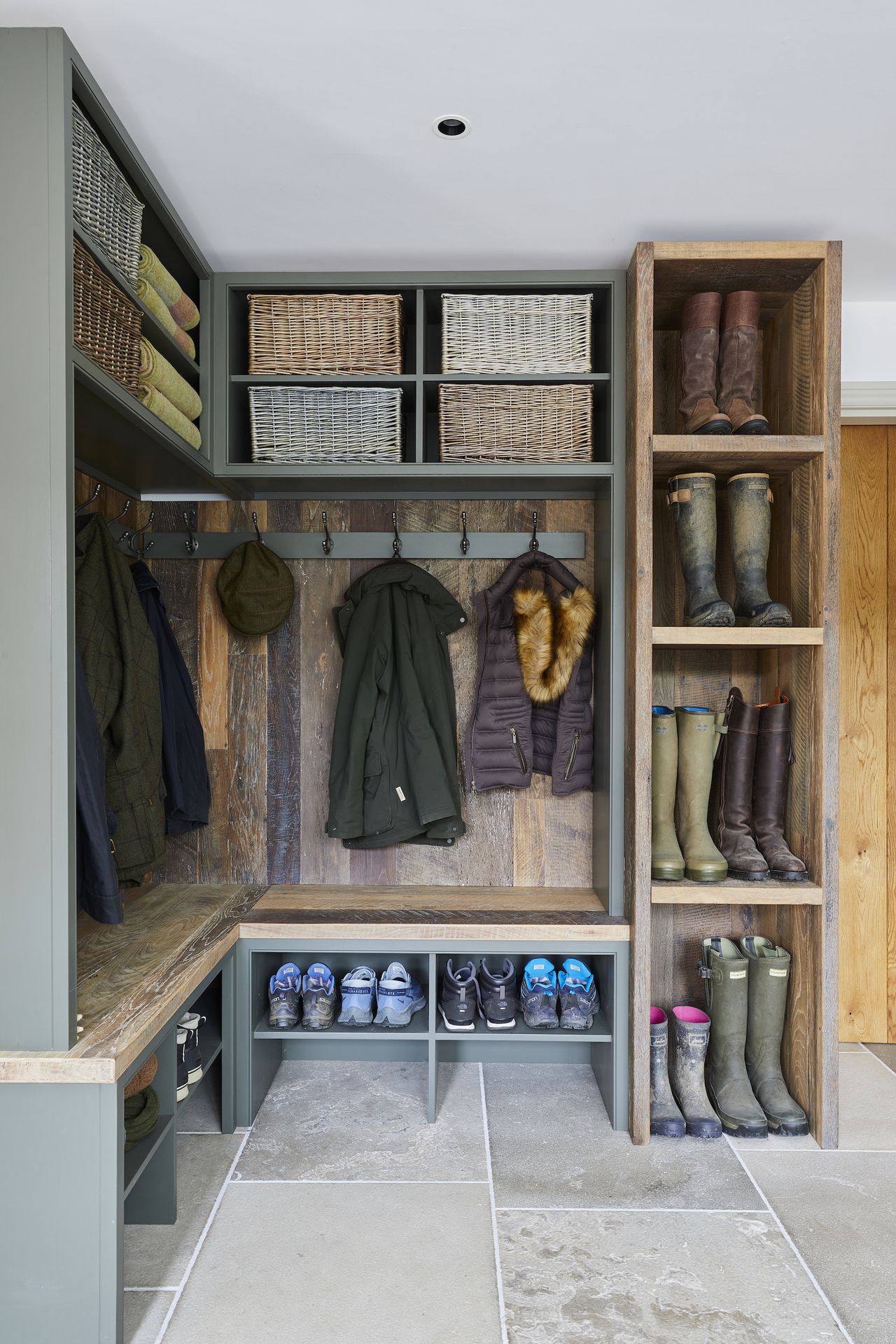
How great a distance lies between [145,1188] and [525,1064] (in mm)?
1265

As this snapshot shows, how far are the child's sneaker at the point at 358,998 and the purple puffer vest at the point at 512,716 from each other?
0.67m

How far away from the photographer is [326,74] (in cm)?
169

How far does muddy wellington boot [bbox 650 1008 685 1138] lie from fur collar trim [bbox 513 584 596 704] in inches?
39.7

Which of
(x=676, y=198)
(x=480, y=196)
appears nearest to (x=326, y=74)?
(x=480, y=196)

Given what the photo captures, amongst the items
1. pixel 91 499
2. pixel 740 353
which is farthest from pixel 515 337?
pixel 91 499

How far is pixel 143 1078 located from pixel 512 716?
1462mm

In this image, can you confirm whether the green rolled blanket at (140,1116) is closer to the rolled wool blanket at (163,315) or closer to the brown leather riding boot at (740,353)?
the rolled wool blanket at (163,315)

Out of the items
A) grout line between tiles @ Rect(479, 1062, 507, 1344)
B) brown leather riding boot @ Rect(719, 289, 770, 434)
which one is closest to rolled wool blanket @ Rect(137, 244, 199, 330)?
brown leather riding boot @ Rect(719, 289, 770, 434)

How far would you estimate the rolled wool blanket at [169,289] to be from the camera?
199 centimetres

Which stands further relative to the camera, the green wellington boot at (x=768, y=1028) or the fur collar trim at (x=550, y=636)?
the fur collar trim at (x=550, y=636)

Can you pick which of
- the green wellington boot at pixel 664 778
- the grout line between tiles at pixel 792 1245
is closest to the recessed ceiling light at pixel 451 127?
the green wellington boot at pixel 664 778

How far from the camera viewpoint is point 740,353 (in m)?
2.43

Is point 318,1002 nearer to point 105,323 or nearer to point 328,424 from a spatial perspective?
point 328,424

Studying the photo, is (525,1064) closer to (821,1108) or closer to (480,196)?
(821,1108)
